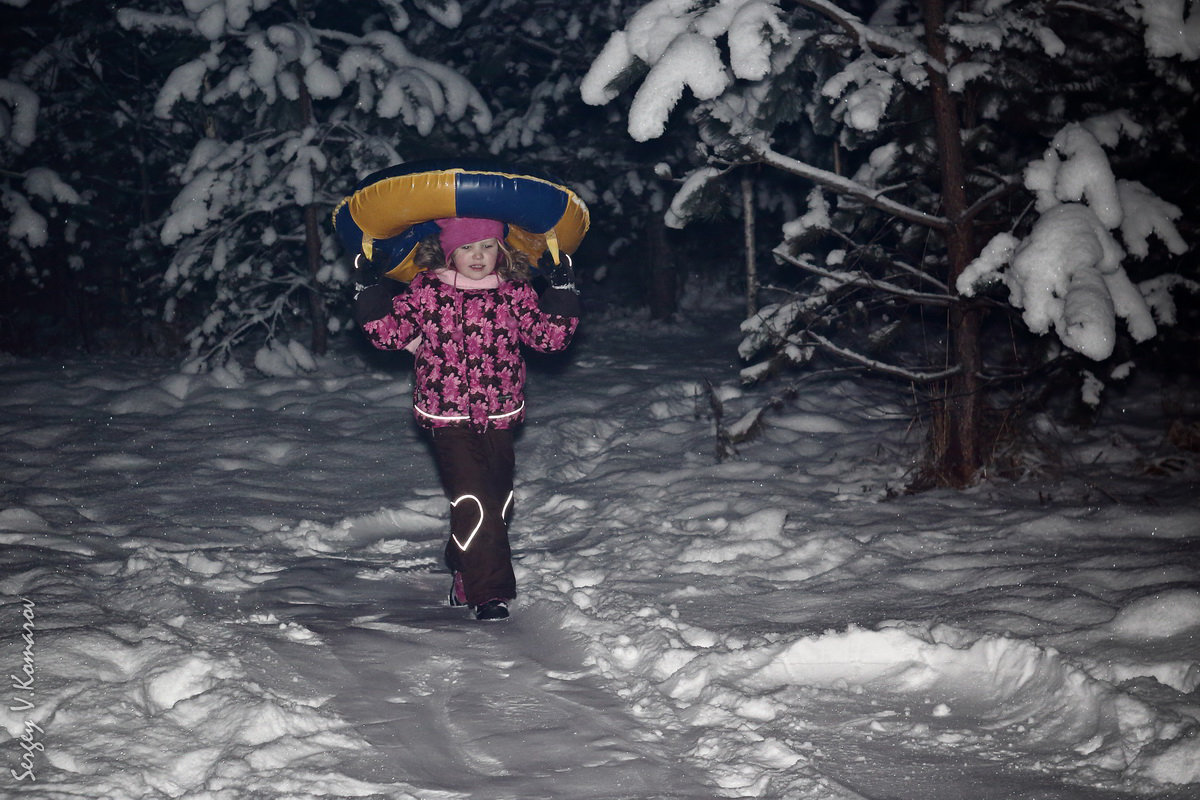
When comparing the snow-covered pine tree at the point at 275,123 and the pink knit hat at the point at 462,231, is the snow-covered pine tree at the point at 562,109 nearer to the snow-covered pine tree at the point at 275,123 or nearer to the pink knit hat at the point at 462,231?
the snow-covered pine tree at the point at 275,123

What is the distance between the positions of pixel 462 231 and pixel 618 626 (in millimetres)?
2054

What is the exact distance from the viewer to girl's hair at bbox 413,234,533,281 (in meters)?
4.75

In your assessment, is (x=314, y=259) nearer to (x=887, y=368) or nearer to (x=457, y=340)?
(x=457, y=340)

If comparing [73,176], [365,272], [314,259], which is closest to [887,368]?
[365,272]

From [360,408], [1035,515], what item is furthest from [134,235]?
[1035,515]

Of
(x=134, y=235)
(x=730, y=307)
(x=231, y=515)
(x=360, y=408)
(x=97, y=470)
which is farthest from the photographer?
(x=730, y=307)

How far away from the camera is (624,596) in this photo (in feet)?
14.9

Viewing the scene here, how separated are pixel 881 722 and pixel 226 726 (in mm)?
2161

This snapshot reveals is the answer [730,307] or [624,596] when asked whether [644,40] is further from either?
[730,307]

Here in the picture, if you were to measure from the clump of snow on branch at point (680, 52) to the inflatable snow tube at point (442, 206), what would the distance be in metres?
0.56

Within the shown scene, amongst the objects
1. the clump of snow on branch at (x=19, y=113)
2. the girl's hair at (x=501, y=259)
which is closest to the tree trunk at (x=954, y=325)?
the girl's hair at (x=501, y=259)

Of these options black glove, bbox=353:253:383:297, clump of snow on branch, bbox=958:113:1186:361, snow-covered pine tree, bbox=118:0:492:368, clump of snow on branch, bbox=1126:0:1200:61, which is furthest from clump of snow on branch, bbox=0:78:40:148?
clump of snow on branch, bbox=1126:0:1200:61

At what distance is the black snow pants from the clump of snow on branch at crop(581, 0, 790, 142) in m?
1.74

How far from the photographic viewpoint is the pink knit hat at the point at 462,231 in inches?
185
